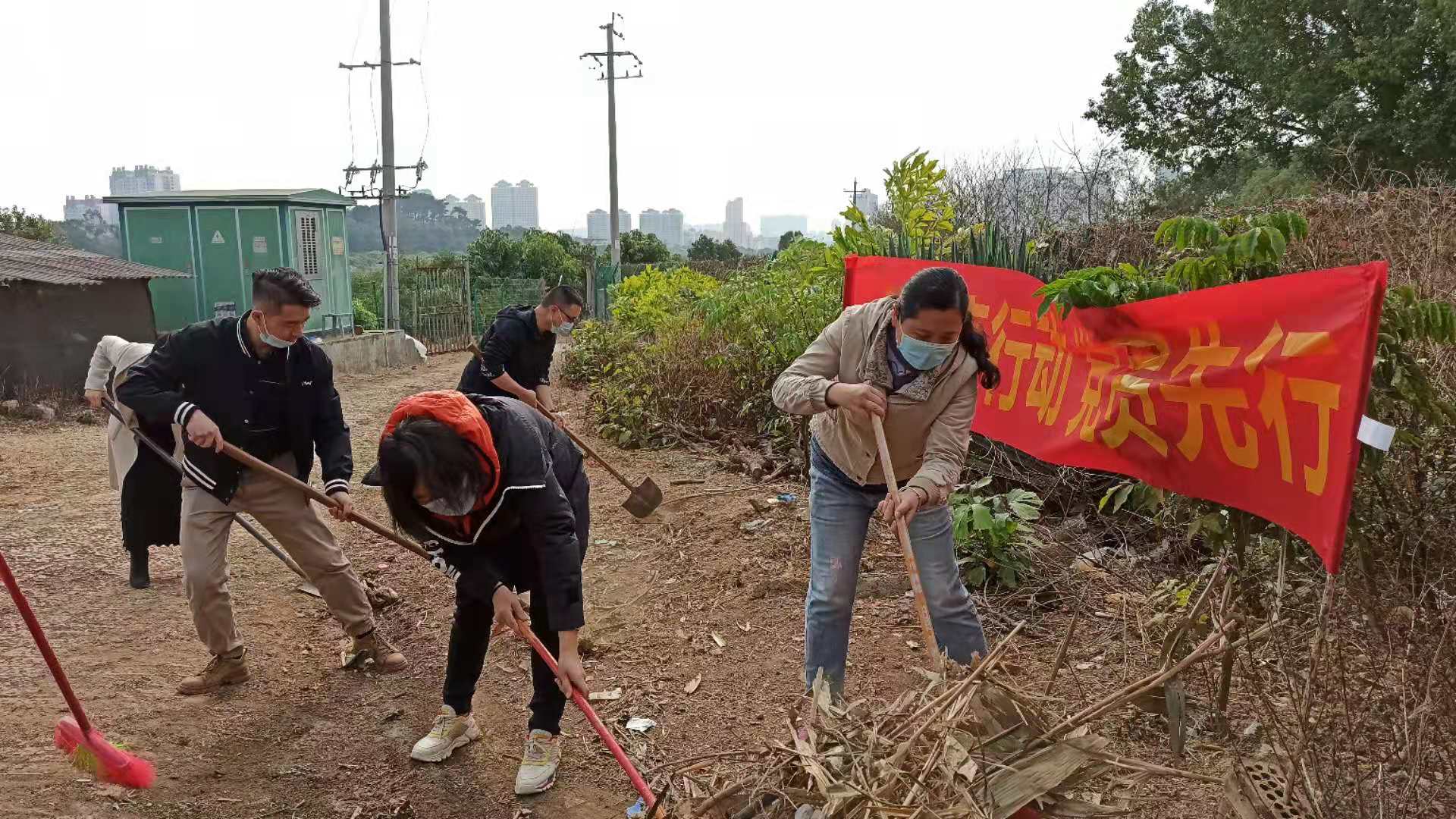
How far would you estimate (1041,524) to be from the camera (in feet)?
16.9

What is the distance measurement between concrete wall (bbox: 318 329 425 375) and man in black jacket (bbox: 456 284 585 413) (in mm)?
9742

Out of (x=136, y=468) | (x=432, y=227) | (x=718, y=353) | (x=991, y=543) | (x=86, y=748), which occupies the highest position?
(x=432, y=227)

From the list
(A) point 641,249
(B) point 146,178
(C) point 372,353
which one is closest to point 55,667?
(C) point 372,353

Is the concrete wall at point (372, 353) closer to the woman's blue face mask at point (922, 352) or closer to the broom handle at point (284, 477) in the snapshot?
the broom handle at point (284, 477)

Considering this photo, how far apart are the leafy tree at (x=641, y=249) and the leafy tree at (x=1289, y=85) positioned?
56.3 feet

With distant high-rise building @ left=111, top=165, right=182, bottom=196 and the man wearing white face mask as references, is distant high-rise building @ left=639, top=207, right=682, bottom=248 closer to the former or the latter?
distant high-rise building @ left=111, top=165, right=182, bottom=196

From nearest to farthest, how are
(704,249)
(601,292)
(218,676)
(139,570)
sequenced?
(218,676) < (139,570) < (601,292) < (704,249)

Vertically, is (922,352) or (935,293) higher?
(935,293)

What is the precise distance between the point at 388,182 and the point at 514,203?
97.9m

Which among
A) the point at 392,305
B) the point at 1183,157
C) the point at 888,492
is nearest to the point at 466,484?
the point at 888,492

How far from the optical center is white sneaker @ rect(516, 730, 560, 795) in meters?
3.22

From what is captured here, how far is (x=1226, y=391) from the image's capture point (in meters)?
3.01

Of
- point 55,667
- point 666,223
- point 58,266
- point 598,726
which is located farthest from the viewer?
point 666,223

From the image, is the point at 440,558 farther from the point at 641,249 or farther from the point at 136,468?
the point at 641,249
